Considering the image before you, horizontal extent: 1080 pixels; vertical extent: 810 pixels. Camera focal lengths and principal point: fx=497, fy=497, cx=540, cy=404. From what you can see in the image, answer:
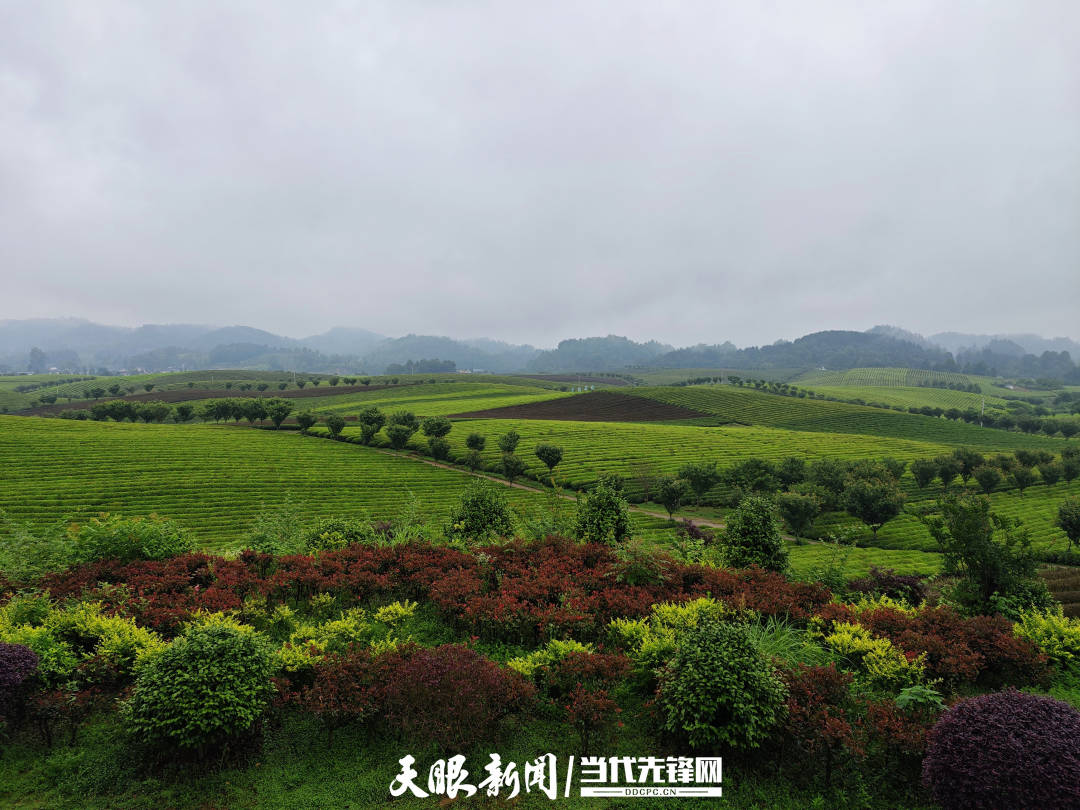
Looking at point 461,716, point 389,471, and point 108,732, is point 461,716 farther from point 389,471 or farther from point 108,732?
point 389,471

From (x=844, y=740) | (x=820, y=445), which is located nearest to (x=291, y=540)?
(x=844, y=740)

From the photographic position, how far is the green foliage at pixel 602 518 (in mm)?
17703

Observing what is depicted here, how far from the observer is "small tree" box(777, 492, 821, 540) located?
46.6m

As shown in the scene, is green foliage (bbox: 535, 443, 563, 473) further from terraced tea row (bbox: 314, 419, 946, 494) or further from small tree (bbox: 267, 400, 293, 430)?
small tree (bbox: 267, 400, 293, 430)

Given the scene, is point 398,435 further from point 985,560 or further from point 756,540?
point 985,560

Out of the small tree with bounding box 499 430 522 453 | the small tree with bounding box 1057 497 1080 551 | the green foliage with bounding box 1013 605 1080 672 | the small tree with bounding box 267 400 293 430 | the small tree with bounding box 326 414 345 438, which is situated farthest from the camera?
the small tree with bounding box 267 400 293 430

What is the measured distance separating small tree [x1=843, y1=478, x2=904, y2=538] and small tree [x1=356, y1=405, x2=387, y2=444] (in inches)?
2519

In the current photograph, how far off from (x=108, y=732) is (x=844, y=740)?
11.4 m

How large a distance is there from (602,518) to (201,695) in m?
12.9

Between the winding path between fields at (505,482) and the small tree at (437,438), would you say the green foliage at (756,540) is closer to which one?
the winding path between fields at (505,482)

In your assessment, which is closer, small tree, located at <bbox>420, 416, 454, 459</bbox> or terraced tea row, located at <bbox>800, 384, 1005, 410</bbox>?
small tree, located at <bbox>420, 416, 454, 459</bbox>

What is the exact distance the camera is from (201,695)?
7258 millimetres

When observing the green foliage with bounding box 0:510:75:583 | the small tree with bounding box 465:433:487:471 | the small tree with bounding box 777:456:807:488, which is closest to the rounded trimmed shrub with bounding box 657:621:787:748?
the green foliage with bounding box 0:510:75:583

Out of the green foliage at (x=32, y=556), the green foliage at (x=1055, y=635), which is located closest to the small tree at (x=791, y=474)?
the green foliage at (x=1055, y=635)
